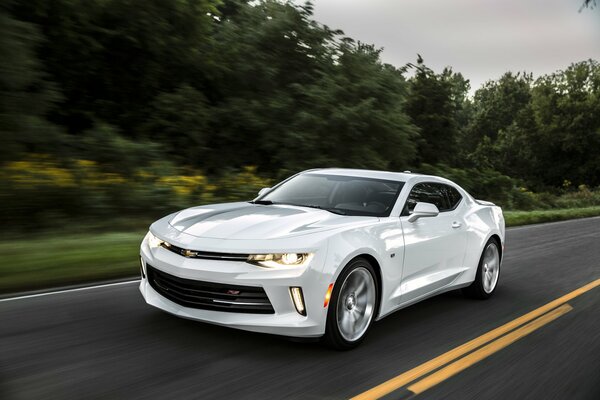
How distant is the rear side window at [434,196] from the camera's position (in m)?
6.20

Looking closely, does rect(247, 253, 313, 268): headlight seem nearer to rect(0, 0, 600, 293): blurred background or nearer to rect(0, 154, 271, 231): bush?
rect(0, 0, 600, 293): blurred background

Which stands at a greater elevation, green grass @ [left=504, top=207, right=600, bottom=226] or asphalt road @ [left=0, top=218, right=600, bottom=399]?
asphalt road @ [left=0, top=218, right=600, bottom=399]

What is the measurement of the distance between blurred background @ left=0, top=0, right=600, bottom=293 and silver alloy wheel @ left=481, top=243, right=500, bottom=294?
4.66m

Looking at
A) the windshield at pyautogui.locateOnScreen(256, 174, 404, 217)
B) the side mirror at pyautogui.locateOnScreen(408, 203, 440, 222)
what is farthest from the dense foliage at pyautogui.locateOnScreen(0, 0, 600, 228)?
the side mirror at pyautogui.locateOnScreen(408, 203, 440, 222)

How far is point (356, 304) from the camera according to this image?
16.7 ft

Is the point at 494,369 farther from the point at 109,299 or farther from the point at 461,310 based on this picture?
the point at 109,299

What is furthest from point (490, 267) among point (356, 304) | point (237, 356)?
point (237, 356)

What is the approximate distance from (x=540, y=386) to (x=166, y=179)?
10.1 meters

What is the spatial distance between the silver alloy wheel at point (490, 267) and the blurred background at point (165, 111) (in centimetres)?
466

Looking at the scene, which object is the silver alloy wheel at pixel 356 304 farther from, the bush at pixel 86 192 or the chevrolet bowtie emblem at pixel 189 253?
the bush at pixel 86 192

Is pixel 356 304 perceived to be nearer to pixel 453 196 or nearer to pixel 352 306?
pixel 352 306

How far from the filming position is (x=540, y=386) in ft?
14.8

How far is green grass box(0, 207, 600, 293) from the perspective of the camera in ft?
21.8

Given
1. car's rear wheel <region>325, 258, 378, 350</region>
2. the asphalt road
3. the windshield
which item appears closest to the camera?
the asphalt road
